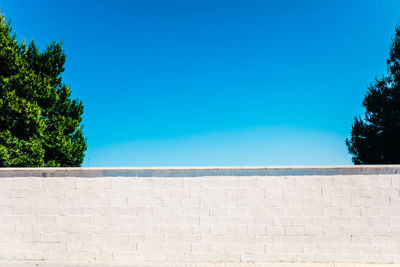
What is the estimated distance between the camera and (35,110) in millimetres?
10250

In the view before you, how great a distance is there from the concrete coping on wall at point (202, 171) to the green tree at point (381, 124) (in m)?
9.66

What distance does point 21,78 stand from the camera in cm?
1045

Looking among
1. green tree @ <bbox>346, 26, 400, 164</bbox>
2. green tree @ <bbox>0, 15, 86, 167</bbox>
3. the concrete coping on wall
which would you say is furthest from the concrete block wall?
green tree @ <bbox>346, 26, 400, 164</bbox>

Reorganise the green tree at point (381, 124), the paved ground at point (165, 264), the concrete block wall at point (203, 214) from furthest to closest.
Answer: the green tree at point (381, 124)
the concrete block wall at point (203, 214)
the paved ground at point (165, 264)

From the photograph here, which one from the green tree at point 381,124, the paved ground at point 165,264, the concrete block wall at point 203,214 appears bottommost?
the paved ground at point 165,264

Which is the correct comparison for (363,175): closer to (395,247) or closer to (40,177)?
(395,247)

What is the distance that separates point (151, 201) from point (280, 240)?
9.20 ft

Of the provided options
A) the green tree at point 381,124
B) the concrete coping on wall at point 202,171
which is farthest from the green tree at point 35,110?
the green tree at point 381,124

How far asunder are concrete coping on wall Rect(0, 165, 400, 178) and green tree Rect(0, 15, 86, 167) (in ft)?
19.5

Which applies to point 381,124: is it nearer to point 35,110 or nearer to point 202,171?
point 202,171

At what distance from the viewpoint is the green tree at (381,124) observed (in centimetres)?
1243

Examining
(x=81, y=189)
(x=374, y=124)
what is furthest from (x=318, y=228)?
(x=374, y=124)

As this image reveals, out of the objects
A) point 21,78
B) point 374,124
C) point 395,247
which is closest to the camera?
point 395,247

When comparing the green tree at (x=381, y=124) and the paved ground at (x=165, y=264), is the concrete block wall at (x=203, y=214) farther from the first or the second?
the green tree at (x=381, y=124)
